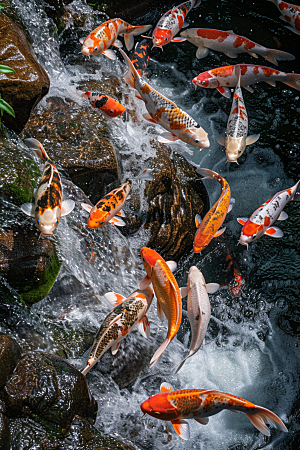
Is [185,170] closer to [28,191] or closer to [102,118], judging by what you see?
[102,118]

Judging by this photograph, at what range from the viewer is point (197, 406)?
2924 mm

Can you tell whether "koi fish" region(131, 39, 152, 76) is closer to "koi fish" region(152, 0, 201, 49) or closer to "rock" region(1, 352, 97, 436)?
"koi fish" region(152, 0, 201, 49)

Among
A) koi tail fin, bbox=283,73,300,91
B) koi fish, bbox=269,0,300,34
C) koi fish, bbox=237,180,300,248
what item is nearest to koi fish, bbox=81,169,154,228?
koi fish, bbox=237,180,300,248

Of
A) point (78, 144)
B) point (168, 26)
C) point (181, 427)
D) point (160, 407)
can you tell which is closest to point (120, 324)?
point (160, 407)

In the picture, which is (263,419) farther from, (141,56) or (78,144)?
(141,56)

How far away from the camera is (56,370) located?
300 centimetres

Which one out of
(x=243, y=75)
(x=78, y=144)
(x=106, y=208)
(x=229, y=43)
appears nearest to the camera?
(x=106, y=208)

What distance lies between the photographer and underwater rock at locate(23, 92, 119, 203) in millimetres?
4699

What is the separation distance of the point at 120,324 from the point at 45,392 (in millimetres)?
931

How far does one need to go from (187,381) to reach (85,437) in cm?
164

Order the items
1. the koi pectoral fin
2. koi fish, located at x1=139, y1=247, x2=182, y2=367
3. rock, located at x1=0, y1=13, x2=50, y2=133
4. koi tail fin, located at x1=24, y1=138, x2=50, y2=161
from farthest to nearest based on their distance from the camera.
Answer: rock, located at x1=0, y1=13, x2=50, y2=133
koi tail fin, located at x1=24, y1=138, x2=50, y2=161
koi fish, located at x1=139, y1=247, x2=182, y2=367
the koi pectoral fin

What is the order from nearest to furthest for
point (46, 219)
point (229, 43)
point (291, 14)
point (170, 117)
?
point (46, 219), point (170, 117), point (229, 43), point (291, 14)

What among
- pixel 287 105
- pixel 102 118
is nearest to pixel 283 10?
pixel 287 105

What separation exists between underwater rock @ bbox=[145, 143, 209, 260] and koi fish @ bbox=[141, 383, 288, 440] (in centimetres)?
250
